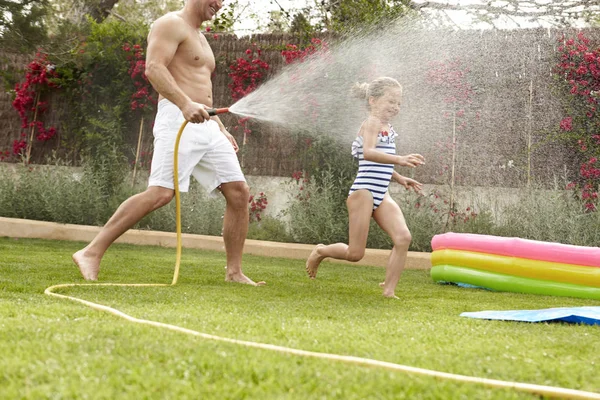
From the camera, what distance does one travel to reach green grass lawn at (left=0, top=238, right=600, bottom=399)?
1753 millimetres

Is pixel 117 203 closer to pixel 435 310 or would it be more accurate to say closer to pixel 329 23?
pixel 329 23

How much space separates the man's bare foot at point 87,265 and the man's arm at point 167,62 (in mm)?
939

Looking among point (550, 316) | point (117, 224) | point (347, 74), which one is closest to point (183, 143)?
point (117, 224)

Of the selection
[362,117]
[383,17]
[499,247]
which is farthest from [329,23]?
[499,247]

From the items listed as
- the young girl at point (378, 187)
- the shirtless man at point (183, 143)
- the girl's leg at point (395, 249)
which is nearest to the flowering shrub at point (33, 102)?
the shirtless man at point (183, 143)

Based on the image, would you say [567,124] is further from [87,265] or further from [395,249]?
[87,265]

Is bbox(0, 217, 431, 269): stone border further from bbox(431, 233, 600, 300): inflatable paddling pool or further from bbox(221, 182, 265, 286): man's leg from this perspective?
bbox(221, 182, 265, 286): man's leg

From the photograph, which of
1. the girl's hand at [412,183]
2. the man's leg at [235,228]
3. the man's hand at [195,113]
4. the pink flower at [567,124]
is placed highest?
the pink flower at [567,124]

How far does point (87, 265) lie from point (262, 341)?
2.10 m

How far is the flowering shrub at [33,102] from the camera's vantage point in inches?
378

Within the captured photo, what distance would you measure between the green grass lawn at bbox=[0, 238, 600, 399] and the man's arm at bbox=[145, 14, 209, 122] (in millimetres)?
939

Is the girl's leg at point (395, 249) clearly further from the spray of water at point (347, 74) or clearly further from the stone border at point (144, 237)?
the spray of water at point (347, 74)

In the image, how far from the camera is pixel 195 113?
3.96m

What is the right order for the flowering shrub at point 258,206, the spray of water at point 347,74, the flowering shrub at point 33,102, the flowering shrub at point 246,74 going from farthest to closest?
the flowering shrub at point 33,102 < the flowering shrub at point 246,74 < the flowering shrub at point 258,206 < the spray of water at point 347,74
